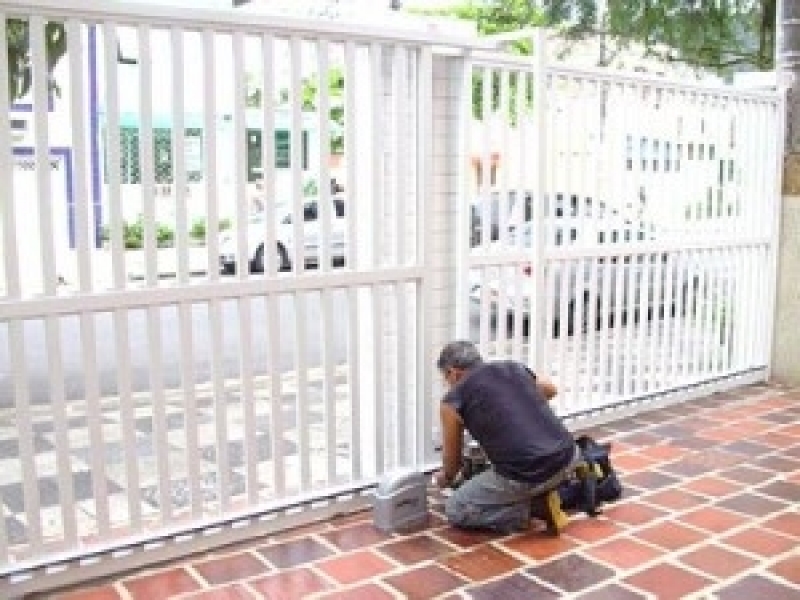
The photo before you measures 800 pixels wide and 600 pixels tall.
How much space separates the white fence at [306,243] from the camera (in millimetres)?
3205

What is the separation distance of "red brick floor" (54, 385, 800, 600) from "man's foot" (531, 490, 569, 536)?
0.14 feet

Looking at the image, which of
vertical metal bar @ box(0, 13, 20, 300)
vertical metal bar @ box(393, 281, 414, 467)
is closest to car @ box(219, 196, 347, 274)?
vertical metal bar @ box(393, 281, 414, 467)

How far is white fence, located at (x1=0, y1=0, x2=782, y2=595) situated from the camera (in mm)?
3205

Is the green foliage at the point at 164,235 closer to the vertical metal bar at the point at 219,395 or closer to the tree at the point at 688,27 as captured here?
the vertical metal bar at the point at 219,395

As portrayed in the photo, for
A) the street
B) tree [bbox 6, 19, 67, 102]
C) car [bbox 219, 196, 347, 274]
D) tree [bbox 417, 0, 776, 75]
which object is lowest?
the street

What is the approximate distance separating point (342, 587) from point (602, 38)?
21.6 feet

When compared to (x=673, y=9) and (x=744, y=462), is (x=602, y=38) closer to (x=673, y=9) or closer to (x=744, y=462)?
(x=673, y=9)

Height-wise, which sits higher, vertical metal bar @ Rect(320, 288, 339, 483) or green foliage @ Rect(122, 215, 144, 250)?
green foliage @ Rect(122, 215, 144, 250)

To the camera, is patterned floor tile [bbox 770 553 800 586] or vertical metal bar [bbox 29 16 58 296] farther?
patterned floor tile [bbox 770 553 800 586]

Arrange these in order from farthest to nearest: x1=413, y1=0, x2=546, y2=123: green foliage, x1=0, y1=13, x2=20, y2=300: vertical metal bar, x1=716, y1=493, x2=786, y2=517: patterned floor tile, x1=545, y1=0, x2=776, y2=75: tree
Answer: x1=413, y1=0, x2=546, y2=123: green foliage → x1=545, y1=0, x2=776, y2=75: tree → x1=716, y1=493, x2=786, y2=517: patterned floor tile → x1=0, y1=13, x2=20, y2=300: vertical metal bar

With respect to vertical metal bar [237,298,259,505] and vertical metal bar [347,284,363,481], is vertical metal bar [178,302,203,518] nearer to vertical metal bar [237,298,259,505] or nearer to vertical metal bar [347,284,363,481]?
vertical metal bar [237,298,259,505]

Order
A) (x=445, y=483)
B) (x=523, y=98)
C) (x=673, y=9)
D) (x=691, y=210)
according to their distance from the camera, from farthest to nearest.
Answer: (x=673, y=9), (x=691, y=210), (x=523, y=98), (x=445, y=483)

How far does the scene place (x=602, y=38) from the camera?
8.45 metres

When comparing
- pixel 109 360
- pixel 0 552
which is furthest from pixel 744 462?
pixel 109 360
